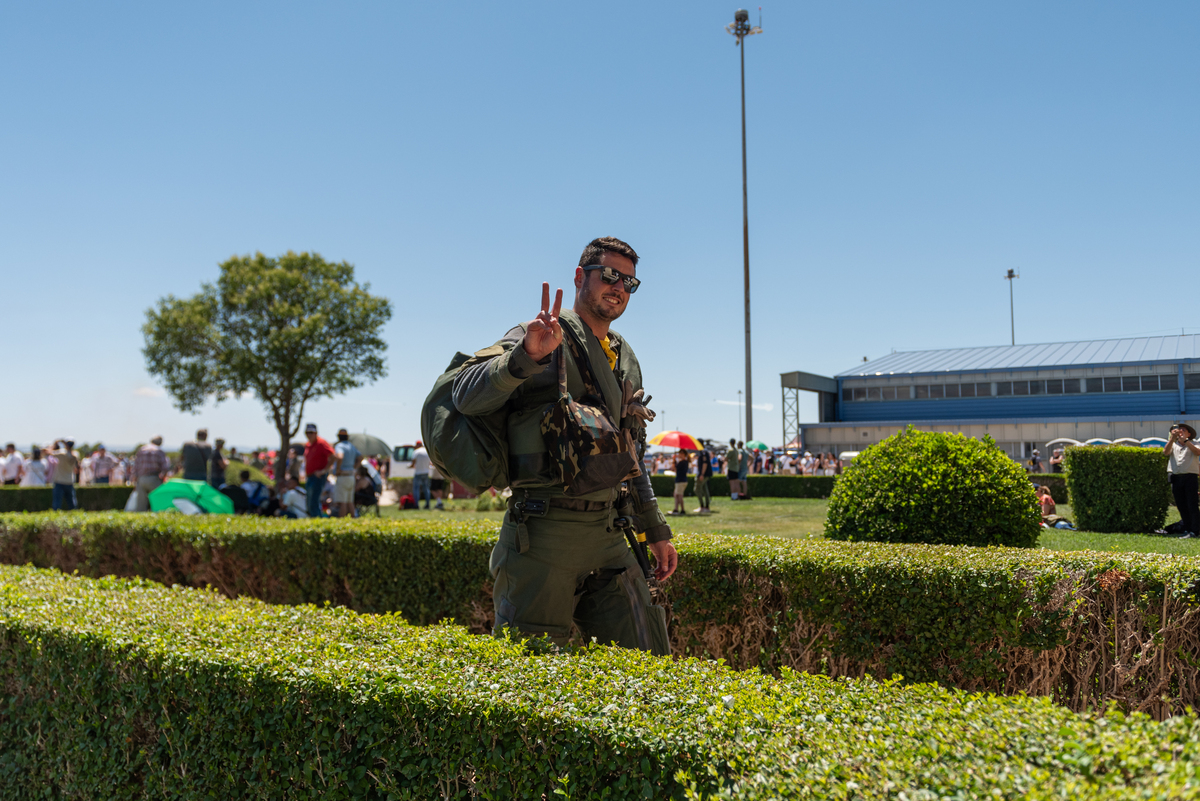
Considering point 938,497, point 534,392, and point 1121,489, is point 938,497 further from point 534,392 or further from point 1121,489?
point 1121,489

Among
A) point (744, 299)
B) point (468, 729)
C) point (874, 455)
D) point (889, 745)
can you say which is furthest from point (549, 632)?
point (744, 299)

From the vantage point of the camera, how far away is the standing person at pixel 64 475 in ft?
56.1

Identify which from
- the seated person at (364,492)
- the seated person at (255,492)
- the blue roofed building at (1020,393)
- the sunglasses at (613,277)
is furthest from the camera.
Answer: the blue roofed building at (1020,393)

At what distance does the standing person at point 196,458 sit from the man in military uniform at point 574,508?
43.8 feet

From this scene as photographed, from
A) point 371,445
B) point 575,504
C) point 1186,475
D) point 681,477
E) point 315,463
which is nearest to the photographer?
point 575,504

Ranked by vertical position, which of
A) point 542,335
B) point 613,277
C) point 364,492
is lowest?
point 364,492

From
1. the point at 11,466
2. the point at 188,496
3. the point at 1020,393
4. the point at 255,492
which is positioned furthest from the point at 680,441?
the point at 1020,393

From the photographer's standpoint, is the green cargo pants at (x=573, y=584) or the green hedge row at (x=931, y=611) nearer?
the green cargo pants at (x=573, y=584)

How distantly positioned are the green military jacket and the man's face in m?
0.09

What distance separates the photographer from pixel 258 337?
131 feet

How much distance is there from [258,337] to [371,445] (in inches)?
363

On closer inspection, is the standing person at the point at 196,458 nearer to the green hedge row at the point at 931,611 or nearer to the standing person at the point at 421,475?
the standing person at the point at 421,475

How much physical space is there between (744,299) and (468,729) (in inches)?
1047

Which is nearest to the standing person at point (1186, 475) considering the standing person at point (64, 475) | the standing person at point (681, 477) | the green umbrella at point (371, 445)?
the standing person at point (681, 477)
